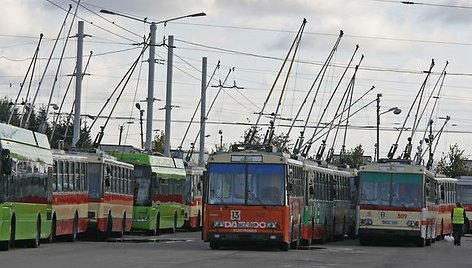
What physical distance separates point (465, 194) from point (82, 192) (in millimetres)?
31519

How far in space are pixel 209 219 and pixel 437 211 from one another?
16.0 m

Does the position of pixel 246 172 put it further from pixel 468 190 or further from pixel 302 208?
pixel 468 190

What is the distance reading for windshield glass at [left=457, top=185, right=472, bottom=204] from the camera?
2628 inches

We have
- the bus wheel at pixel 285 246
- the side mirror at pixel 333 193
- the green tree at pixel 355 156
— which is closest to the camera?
the bus wheel at pixel 285 246

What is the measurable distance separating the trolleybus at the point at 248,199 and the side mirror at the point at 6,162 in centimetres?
742

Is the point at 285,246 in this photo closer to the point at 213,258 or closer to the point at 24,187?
the point at 213,258

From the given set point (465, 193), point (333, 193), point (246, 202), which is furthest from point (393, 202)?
point (465, 193)

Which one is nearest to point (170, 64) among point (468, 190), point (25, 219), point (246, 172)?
point (468, 190)

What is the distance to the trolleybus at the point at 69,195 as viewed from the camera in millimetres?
36812

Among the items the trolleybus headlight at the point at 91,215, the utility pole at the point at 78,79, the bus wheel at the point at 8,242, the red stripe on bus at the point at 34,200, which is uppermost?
the utility pole at the point at 78,79

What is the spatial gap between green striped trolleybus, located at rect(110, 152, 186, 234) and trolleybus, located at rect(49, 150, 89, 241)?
24.4ft

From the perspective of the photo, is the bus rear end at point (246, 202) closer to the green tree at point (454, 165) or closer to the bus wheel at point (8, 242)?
the bus wheel at point (8, 242)

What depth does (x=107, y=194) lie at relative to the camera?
4241 centimetres

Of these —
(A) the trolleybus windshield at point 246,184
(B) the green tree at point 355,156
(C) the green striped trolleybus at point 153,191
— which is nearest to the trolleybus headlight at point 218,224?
(A) the trolleybus windshield at point 246,184
